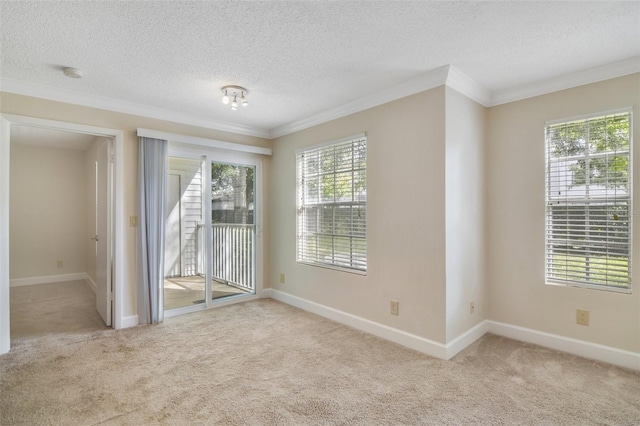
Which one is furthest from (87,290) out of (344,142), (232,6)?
(232,6)

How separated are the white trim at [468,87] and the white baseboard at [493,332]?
7.18ft

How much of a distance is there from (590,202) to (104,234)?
4861mm

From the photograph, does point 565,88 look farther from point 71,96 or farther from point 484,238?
point 71,96

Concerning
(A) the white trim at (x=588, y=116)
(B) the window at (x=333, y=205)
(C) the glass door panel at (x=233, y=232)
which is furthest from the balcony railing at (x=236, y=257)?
(A) the white trim at (x=588, y=116)

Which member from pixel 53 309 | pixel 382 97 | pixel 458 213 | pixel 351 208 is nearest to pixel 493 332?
pixel 458 213

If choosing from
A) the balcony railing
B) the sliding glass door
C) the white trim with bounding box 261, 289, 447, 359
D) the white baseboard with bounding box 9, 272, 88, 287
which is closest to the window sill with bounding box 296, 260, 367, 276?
the white trim with bounding box 261, 289, 447, 359

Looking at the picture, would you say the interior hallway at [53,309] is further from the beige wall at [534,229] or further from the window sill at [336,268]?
the beige wall at [534,229]

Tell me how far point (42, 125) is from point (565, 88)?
188 inches

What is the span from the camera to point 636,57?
8.05 ft

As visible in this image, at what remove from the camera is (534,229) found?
302 cm

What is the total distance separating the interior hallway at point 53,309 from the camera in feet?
11.3

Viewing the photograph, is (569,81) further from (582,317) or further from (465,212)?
(582,317)

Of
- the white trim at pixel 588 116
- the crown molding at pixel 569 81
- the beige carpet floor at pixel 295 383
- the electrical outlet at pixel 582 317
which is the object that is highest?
the crown molding at pixel 569 81

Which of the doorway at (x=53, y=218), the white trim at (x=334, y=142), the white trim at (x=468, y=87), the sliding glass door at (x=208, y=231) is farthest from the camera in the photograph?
the doorway at (x=53, y=218)
